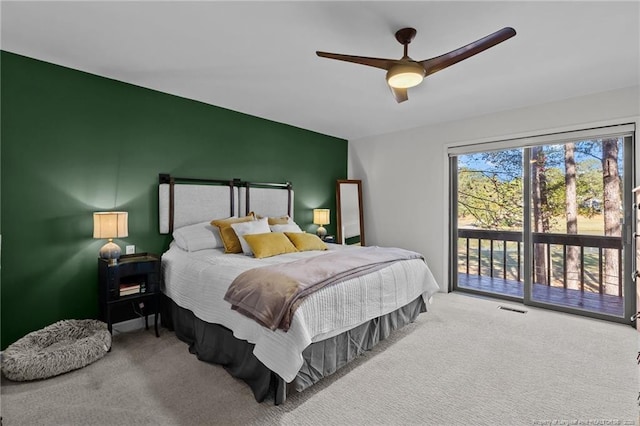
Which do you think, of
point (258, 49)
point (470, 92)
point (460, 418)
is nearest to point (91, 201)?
point (258, 49)

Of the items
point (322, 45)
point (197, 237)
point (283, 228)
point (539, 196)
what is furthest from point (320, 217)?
point (539, 196)

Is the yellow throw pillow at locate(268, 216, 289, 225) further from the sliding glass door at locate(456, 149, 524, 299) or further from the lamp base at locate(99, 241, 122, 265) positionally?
the sliding glass door at locate(456, 149, 524, 299)

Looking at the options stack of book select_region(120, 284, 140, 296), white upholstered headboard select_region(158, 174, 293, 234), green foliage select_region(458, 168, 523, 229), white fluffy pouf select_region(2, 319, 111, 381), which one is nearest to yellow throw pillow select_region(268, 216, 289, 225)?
white upholstered headboard select_region(158, 174, 293, 234)

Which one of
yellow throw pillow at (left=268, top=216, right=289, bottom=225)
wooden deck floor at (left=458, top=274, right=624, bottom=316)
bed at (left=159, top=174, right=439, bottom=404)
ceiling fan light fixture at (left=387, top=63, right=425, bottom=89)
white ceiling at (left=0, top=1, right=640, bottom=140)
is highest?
white ceiling at (left=0, top=1, right=640, bottom=140)

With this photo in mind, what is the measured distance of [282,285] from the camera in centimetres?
205

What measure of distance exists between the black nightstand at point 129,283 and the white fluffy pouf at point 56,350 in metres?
0.18

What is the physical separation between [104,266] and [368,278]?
230 centimetres

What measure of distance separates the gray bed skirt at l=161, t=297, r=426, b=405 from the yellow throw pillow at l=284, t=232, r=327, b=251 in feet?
3.69

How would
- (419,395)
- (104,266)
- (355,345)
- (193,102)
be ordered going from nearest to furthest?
(419,395)
(355,345)
(104,266)
(193,102)

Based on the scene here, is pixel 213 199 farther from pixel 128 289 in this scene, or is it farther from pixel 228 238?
pixel 128 289

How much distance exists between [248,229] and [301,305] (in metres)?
1.64

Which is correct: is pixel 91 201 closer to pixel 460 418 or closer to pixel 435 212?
pixel 460 418

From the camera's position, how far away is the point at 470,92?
3432 mm

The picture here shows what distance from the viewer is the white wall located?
11.3 feet
